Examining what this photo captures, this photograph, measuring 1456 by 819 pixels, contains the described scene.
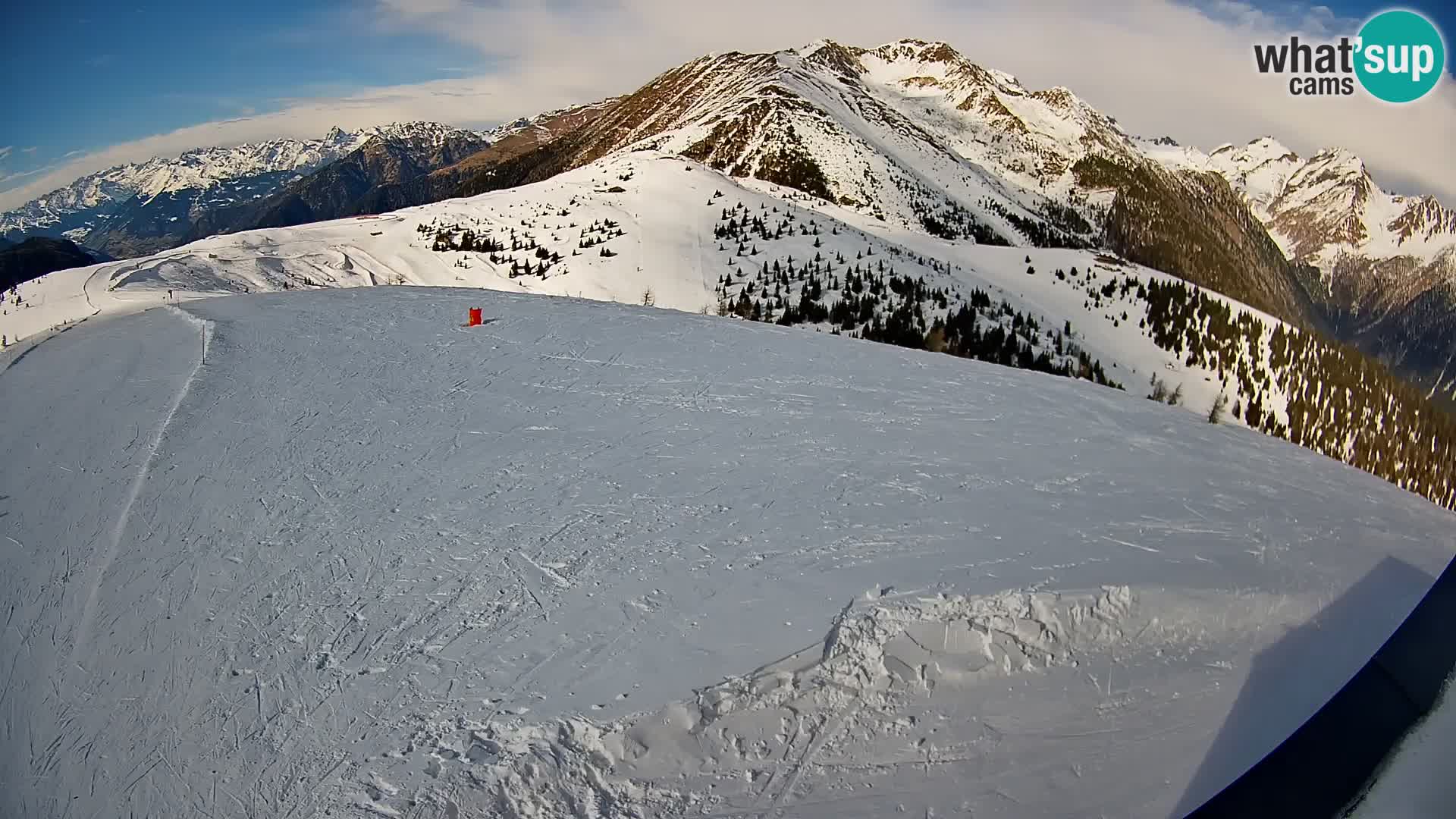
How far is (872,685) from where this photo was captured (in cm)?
427

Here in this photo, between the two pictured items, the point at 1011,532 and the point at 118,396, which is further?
the point at 118,396

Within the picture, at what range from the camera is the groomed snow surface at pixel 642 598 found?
3789 mm

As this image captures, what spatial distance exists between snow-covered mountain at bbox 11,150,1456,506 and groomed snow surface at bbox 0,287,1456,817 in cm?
934

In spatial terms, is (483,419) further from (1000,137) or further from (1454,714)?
(1000,137)

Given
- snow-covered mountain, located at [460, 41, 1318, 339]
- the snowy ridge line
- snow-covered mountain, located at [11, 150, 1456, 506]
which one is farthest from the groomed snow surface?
snow-covered mountain, located at [460, 41, 1318, 339]

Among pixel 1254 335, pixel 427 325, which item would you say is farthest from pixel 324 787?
pixel 1254 335

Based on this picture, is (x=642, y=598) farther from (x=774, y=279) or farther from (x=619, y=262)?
(x=619, y=262)

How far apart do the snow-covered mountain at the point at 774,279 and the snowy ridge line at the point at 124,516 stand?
7.40 metres

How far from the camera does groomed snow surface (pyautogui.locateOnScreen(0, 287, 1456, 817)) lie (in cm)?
379

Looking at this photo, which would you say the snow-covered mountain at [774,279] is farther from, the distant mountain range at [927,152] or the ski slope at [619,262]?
the distant mountain range at [927,152]

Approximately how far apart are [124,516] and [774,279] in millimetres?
17202

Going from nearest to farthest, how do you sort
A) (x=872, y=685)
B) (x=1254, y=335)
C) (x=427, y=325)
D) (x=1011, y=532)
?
(x=872, y=685) < (x=1011, y=532) < (x=427, y=325) < (x=1254, y=335)

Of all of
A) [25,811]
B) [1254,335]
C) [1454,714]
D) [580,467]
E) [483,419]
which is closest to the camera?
[1454,714]

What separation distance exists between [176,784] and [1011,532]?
229 inches
